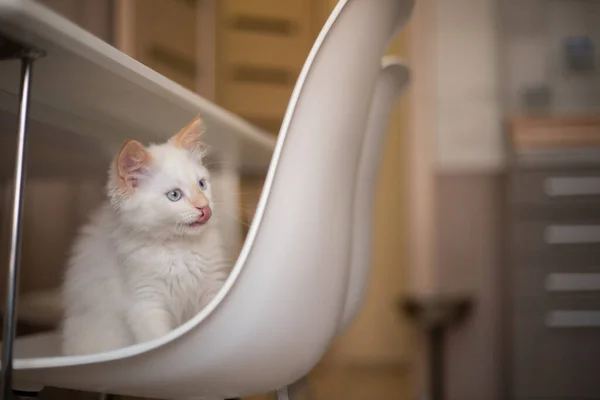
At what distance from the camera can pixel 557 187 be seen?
2.17 metres

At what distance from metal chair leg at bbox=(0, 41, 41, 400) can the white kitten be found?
0.32 ft

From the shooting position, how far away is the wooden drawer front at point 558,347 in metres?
2.08

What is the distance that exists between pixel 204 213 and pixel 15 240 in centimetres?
21

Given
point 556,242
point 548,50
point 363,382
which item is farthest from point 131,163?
point 548,50

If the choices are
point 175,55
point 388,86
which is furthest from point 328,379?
point 388,86

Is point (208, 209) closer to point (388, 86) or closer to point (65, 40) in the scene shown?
point (65, 40)

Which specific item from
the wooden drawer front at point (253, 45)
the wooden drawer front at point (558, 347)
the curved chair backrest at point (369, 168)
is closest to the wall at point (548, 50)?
the wooden drawer front at point (558, 347)

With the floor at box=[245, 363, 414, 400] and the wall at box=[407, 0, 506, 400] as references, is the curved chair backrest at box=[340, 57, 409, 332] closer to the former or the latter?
the floor at box=[245, 363, 414, 400]

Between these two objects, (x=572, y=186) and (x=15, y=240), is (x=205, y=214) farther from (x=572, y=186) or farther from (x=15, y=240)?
(x=572, y=186)

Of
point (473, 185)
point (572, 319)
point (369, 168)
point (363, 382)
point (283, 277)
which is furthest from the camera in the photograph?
point (473, 185)

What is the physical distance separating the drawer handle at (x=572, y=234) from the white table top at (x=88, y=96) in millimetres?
1533

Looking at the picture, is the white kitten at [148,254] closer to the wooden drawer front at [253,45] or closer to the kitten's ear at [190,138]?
the kitten's ear at [190,138]

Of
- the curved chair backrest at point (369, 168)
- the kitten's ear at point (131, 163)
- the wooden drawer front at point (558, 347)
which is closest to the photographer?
the kitten's ear at point (131, 163)

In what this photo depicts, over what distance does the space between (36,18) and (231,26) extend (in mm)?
2054
